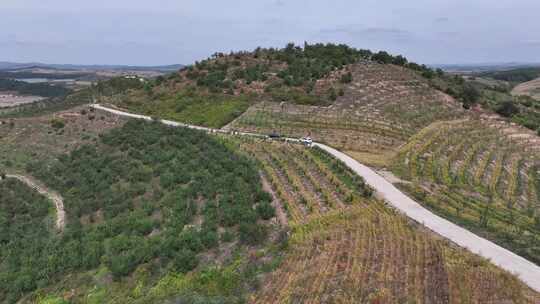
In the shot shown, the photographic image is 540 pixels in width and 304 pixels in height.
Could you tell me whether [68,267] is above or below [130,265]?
below

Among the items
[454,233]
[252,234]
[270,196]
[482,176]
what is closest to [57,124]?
[270,196]

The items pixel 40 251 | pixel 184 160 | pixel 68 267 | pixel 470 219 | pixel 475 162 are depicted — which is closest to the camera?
pixel 68 267

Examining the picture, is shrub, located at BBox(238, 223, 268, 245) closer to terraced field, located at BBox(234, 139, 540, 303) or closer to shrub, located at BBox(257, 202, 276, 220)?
terraced field, located at BBox(234, 139, 540, 303)

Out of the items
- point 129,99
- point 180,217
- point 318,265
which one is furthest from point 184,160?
point 129,99

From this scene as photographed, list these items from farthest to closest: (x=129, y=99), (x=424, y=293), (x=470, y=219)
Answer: (x=129, y=99)
(x=470, y=219)
(x=424, y=293)

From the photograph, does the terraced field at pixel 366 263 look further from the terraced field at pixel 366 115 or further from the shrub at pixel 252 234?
the terraced field at pixel 366 115

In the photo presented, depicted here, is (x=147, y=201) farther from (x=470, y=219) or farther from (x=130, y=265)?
(x=470, y=219)

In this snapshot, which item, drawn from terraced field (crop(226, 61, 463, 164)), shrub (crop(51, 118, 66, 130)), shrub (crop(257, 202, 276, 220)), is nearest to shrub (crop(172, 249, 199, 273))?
shrub (crop(257, 202, 276, 220))
